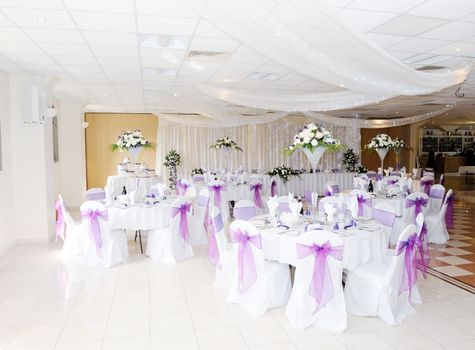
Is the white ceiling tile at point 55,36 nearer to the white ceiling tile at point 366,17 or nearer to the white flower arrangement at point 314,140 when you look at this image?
the white ceiling tile at point 366,17

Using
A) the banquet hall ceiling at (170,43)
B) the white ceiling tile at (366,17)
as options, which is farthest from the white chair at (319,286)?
the white ceiling tile at (366,17)

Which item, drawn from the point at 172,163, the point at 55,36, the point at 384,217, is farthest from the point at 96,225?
the point at 172,163

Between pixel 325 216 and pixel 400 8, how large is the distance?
2428 mm

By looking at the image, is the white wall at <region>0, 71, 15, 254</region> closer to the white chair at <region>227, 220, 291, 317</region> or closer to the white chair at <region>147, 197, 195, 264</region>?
the white chair at <region>147, 197, 195, 264</region>

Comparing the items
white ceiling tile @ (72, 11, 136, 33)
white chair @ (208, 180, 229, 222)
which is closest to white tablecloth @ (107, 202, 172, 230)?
white ceiling tile @ (72, 11, 136, 33)

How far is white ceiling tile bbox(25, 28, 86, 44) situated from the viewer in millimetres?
4555

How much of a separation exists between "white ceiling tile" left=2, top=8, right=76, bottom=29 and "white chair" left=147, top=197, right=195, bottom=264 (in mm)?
2891

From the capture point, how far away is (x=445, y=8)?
3898 mm

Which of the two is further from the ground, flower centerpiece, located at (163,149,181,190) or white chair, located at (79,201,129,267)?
flower centerpiece, located at (163,149,181,190)

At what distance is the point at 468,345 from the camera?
141 inches

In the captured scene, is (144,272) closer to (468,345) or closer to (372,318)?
(372,318)

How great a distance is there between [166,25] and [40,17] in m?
1.24

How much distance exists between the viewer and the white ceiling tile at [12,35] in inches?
177

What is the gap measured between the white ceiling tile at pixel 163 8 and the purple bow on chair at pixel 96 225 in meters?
3.04
